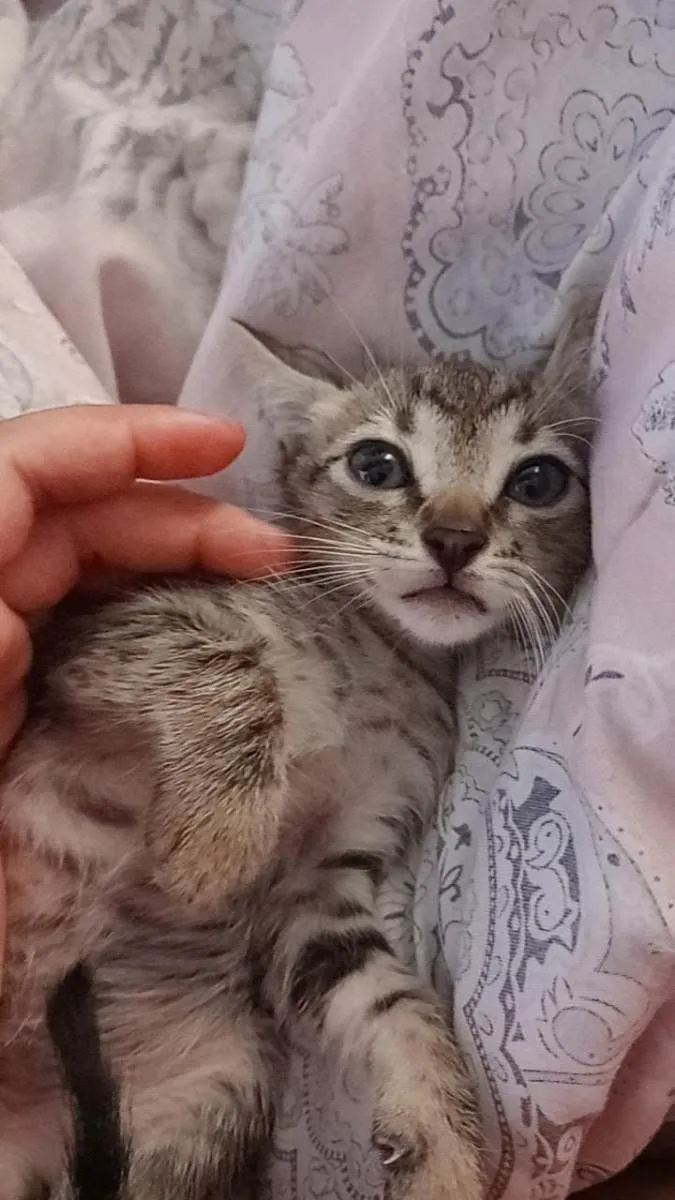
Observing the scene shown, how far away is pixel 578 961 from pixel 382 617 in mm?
424

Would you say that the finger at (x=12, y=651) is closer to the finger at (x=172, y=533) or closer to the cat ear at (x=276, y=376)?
the finger at (x=172, y=533)

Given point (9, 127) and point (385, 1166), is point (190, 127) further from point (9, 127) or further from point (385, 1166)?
point (385, 1166)

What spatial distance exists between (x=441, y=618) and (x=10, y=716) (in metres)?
0.39

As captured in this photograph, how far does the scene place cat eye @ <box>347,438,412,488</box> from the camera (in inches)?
40.1

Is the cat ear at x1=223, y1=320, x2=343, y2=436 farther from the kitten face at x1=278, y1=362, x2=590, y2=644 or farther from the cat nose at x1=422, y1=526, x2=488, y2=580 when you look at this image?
the cat nose at x1=422, y1=526, x2=488, y2=580

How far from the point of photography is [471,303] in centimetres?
102

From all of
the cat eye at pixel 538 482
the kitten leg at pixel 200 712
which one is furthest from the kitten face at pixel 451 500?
the kitten leg at pixel 200 712

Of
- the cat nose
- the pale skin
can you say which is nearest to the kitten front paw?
the pale skin

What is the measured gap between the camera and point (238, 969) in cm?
103

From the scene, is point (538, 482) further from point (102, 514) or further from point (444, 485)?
point (102, 514)

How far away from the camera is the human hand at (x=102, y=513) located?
86 cm

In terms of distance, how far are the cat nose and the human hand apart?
17cm

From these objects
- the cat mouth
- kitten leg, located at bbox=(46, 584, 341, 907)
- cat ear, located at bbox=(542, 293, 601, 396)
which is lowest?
kitten leg, located at bbox=(46, 584, 341, 907)

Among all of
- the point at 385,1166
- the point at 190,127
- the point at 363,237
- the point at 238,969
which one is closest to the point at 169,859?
the point at 238,969
